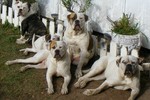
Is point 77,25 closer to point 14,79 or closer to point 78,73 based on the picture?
point 78,73

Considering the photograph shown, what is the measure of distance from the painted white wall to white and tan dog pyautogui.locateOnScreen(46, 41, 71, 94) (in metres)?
2.04

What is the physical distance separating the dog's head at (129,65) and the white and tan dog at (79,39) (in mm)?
1233

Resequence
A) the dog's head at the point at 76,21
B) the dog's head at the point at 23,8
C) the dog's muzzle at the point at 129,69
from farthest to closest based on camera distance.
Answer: the dog's head at the point at 23,8 → the dog's head at the point at 76,21 → the dog's muzzle at the point at 129,69

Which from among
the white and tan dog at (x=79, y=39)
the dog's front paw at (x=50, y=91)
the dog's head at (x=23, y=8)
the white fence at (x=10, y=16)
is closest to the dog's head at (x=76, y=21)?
the white and tan dog at (x=79, y=39)

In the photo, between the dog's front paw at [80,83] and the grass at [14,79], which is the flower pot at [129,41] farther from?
the grass at [14,79]

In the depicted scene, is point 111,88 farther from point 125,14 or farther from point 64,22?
point 64,22

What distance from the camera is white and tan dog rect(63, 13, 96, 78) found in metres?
7.48

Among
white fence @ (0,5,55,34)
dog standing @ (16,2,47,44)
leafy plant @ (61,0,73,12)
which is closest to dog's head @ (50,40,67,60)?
dog standing @ (16,2,47,44)

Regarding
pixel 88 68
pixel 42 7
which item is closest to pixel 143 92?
pixel 88 68

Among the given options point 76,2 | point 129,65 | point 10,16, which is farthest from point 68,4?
point 129,65

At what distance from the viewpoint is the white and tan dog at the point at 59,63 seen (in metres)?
6.70

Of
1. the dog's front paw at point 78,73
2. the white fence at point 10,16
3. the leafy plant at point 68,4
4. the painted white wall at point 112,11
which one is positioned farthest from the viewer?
the white fence at point 10,16

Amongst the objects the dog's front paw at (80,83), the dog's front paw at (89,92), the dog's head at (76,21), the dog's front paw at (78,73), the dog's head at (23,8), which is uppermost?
the dog's head at (23,8)

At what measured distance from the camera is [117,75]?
6535 mm
